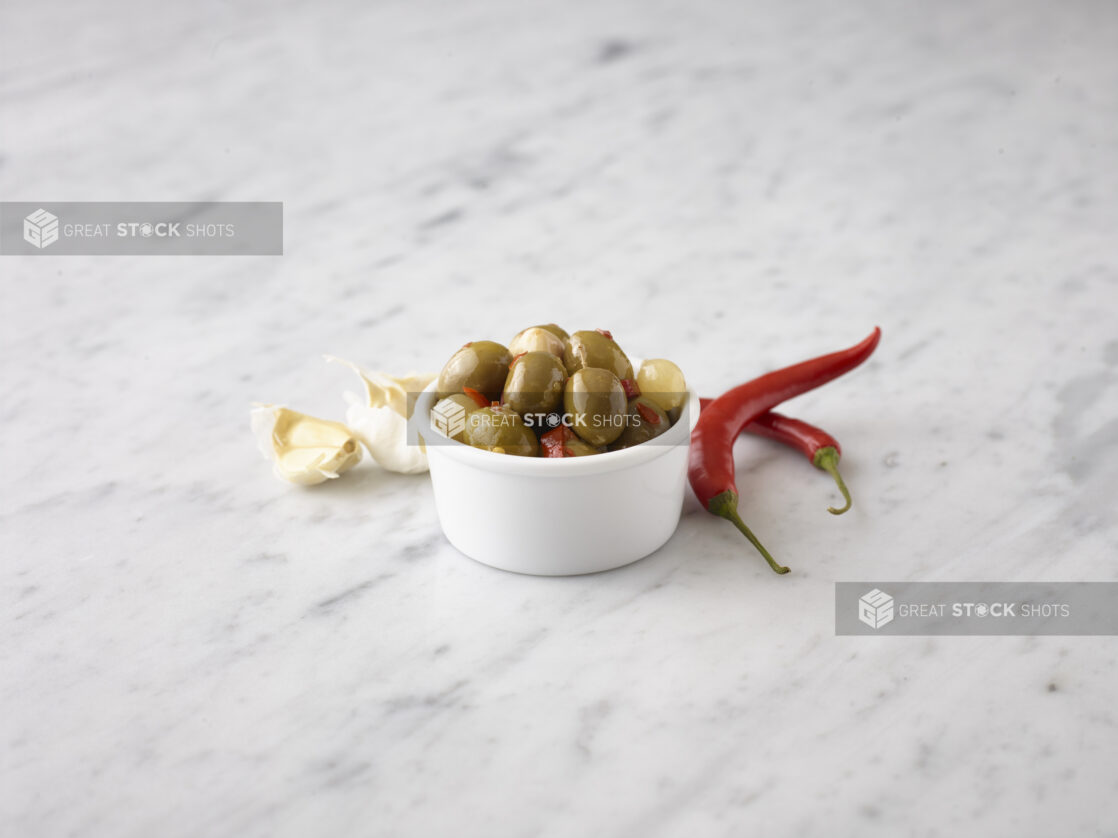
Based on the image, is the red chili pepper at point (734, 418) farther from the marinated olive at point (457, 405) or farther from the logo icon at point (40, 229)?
the logo icon at point (40, 229)

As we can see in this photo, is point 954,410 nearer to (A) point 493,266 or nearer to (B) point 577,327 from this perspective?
(B) point 577,327

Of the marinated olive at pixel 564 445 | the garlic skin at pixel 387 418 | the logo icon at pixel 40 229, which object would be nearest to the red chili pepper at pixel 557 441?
the marinated olive at pixel 564 445

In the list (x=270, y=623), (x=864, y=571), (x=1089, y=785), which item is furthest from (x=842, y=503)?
(x=270, y=623)

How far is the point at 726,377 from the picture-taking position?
1708 mm

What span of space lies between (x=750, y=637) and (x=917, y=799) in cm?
24

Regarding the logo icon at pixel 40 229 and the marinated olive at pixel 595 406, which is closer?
the marinated olive at pixel 595 406

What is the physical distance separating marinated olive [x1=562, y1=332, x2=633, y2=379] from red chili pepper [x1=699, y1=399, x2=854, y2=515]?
0.67ft

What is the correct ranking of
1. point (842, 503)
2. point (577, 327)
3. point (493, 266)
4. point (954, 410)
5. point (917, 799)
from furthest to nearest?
point (493, 266)
point (577, 327)
point (954, 410)
point (842, 503)
point (917, 799)

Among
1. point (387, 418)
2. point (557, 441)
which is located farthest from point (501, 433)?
point (387, 418)

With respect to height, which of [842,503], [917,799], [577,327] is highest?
[577,327]

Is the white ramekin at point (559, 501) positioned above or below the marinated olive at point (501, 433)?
below

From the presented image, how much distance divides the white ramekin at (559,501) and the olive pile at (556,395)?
0.07ft

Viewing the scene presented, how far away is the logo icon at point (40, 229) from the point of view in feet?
7.15

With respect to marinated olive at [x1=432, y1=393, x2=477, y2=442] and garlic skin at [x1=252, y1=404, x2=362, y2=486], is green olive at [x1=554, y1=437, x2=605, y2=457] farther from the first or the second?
garlic skin at [x1=252, y1=404, x2=362, y2=486]
